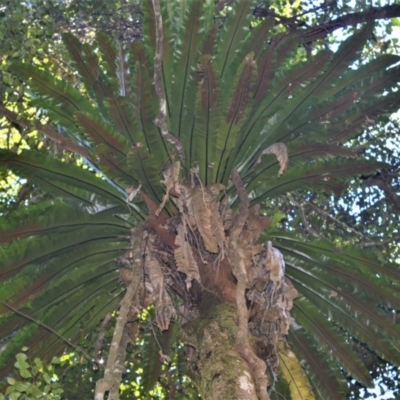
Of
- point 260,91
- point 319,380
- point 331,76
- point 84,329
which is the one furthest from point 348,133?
point 84,329

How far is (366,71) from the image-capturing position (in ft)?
15.7

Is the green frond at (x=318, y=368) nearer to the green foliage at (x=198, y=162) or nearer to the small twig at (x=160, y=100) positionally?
the green foliage at (x=198, y=162)

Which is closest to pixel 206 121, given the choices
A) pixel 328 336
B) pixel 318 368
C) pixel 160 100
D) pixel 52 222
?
pixel 160 100

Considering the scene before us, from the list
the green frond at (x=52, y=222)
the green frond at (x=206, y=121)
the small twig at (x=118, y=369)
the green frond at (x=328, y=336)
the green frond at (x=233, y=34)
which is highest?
the green frond at (x=233, y=34)

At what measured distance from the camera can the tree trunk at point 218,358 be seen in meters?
3.00

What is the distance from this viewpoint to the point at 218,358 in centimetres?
326

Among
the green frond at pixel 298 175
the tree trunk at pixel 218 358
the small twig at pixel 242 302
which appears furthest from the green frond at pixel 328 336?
the tree trunk at pixel 218 358

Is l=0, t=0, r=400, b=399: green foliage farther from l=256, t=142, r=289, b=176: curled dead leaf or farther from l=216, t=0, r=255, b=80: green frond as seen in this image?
l=256, t=142, r=289, b=176: curled dead leaf

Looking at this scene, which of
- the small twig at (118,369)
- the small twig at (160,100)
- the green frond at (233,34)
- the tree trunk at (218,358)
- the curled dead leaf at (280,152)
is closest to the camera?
the small twig at (118,369)

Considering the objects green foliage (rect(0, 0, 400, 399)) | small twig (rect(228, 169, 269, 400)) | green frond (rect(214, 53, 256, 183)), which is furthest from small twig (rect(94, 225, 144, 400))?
green frond (rect(214, 53, 256, 183))

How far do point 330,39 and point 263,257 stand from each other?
4.60 m

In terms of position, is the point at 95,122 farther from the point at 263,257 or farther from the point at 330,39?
the point at 330,39

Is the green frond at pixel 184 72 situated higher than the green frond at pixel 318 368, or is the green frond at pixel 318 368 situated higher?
the green frond at pixel 184 72

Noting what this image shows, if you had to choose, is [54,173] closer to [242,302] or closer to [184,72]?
[184,72]
